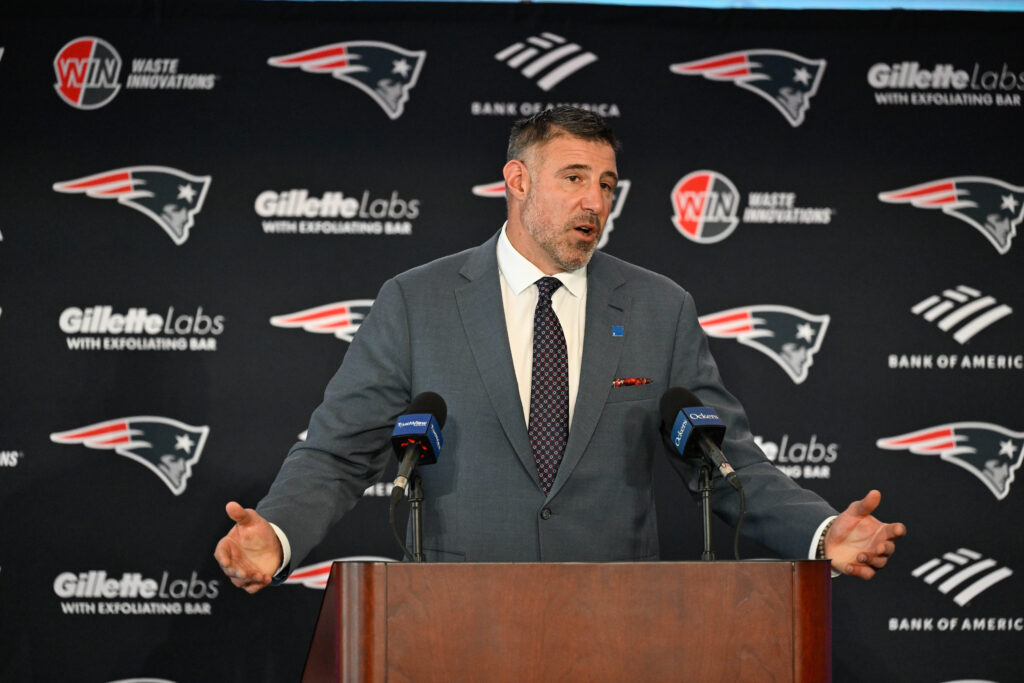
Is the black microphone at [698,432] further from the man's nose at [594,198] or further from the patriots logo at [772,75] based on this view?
the patriots logo at [772,75]

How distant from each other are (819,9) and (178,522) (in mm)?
3421

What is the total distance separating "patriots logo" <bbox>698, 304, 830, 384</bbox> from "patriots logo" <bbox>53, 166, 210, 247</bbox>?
2.16 meters

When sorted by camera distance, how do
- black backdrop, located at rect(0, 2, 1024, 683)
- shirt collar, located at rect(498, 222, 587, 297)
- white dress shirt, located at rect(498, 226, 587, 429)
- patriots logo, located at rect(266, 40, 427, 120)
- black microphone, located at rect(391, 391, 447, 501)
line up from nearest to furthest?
black microphone, located at rect(391, 391, 447, 501), white dress shirt, located at rect(498, 226, 587, 429), shirt collar, located at rect(498, 222, 587, 297), black backdrop, located at rect(0, 2, 1024, 683), patriots logo, located at rect(266, 40, 427, 120)

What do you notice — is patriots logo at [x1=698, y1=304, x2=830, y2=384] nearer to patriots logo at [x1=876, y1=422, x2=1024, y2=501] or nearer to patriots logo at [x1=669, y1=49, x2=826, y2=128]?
patriots logo at [x1=876, y1=422, x2=1024, y2=501]

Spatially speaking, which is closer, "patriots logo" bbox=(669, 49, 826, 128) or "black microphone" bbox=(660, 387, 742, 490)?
"black microphone" bbox=(660, 387, 742, 490)

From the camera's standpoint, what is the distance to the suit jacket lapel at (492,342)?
2.46m

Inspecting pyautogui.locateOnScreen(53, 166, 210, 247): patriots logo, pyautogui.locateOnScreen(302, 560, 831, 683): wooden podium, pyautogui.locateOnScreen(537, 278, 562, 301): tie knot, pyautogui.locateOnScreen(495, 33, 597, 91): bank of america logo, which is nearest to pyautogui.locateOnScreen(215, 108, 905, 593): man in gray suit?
pyautogui.locateOnScreen(537, 278, 562, 301): tie knot

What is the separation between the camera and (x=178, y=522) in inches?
162

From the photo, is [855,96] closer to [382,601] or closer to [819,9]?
[819,9]

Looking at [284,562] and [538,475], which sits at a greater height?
[538,475]

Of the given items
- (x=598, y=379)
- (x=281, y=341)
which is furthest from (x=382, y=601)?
(x=281, y=341)

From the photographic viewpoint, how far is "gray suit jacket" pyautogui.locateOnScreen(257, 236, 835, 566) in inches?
95.7

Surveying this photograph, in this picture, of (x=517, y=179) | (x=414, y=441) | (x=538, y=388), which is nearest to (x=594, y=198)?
(x=517, y=179)

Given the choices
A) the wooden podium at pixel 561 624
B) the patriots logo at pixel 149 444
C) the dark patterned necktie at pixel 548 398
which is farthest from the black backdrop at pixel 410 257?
the wooden podium at pixel 561 624
